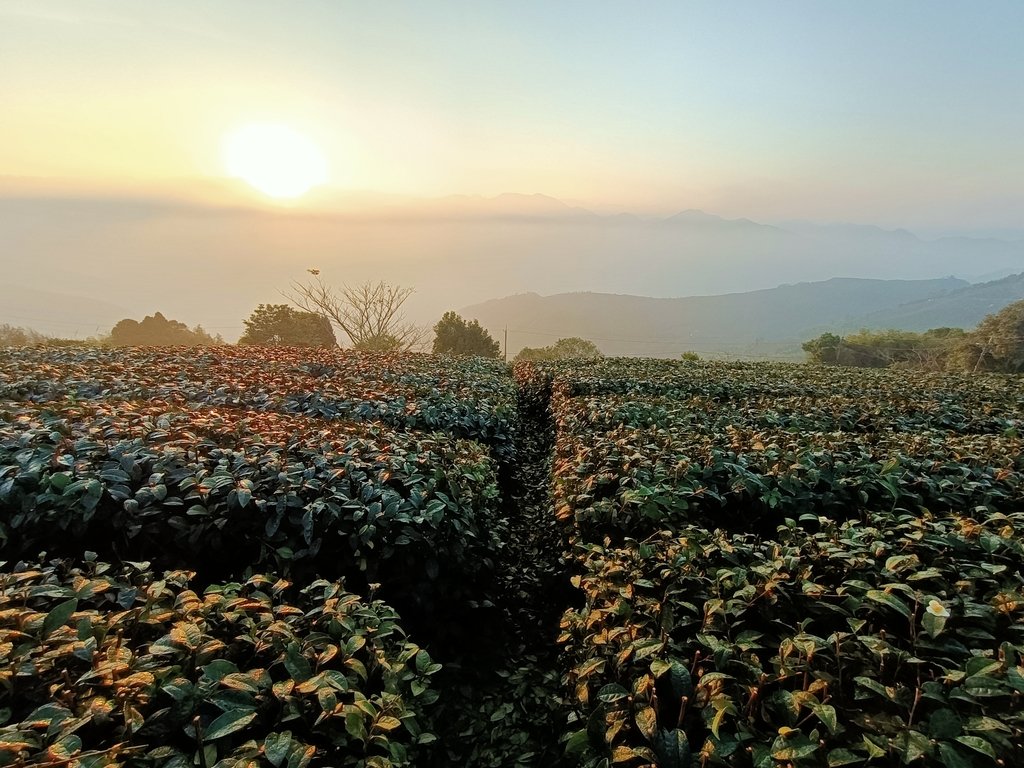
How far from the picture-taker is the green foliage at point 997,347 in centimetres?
2481

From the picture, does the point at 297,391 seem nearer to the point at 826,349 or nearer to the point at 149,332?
the point at 826,349

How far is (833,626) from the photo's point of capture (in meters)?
1.79

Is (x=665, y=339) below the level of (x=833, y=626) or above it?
below

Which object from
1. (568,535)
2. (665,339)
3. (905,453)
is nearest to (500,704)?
(568,535)

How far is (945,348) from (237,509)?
126 ft

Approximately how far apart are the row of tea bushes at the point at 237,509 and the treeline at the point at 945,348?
24719mm

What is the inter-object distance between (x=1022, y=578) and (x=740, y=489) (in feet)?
4.54

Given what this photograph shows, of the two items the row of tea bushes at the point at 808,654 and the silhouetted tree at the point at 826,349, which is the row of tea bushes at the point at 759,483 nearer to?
the row of tea bushes at the point at 808,654

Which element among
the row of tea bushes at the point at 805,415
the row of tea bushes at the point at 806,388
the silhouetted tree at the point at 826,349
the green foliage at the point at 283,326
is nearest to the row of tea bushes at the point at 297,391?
the row of tea bushes at the point at 805,415

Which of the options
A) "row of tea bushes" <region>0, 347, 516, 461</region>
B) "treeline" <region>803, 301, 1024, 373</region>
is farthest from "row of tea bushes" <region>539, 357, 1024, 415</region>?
"treeline" <region>803, 301, 1024, 373</region>

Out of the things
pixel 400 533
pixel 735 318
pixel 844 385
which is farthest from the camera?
pixel 735 318

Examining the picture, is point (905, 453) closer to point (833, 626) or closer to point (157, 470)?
point (833, 626)

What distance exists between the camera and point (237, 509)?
9.59 feet

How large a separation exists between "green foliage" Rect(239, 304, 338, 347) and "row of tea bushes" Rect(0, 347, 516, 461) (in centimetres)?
2542
